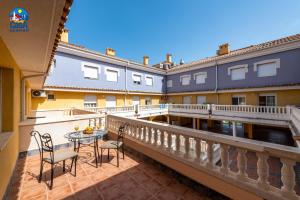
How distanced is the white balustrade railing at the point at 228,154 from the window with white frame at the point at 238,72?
1336 centimetres

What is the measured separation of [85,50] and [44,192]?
40.7 ft

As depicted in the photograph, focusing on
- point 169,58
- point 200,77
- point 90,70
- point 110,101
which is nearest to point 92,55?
point 90,70

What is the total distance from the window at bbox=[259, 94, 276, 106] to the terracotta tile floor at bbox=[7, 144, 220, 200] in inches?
552

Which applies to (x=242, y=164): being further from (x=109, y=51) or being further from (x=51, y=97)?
(x=109, y=51)

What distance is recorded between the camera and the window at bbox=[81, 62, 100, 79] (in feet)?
41.7

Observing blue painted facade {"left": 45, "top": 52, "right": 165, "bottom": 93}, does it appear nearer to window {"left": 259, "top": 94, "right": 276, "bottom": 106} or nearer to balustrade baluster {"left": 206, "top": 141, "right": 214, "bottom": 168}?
balustrade baluster {"left": 206, "top": 141, "right": 214, "bottom": 168}

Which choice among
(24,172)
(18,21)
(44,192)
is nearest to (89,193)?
(44,192)

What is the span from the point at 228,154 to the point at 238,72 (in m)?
14.6

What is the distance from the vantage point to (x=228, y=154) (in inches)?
97.0

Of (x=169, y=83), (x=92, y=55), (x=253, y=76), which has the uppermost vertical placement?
(x=92, y=55)

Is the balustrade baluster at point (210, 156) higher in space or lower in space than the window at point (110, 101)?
lower

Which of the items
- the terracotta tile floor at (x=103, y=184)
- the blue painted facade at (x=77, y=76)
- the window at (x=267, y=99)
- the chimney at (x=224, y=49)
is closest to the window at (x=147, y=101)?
the blue painted facade at (x=77, y=76)

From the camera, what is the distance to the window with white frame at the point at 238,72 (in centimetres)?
1362

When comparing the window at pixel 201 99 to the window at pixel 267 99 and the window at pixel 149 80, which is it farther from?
the window at pixel 149 80
